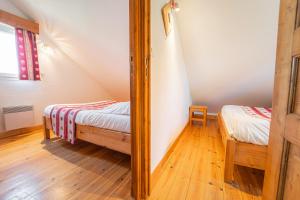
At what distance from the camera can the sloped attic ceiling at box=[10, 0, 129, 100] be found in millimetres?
2074

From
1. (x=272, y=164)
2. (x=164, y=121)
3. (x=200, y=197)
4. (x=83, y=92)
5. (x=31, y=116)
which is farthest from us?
(x=83, y=92)

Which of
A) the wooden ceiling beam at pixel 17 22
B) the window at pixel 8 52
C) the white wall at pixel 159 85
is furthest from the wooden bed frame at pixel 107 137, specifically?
the wooden ceiling beam at pixel 17 22

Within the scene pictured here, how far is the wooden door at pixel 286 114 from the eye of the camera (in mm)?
506

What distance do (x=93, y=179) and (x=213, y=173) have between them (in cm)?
Answer: 130

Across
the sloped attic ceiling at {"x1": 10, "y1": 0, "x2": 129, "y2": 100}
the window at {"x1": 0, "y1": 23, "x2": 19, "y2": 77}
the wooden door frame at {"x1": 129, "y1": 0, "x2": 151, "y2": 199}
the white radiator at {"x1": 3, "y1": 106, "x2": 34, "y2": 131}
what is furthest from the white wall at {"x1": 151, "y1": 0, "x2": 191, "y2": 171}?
the window at {"x1": 0, "y1": 23, "x2": 19, "y2": 77}

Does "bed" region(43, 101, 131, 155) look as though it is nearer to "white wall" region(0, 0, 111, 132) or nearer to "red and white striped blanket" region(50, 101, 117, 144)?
"red and white striped blanket" region(50, 101, 117, 144)

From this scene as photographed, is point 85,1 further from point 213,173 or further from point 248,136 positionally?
point 213,173

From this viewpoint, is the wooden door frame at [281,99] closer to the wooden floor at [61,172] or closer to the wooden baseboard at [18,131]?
the wooden floor at [61,172]

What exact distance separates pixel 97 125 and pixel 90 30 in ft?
5.66

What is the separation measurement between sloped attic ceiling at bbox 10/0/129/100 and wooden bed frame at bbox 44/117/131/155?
4.94 feet

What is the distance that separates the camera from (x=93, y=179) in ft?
4.74

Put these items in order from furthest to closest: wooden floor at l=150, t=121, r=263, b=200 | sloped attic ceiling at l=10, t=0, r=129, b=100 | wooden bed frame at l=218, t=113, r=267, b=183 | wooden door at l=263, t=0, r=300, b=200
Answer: sloped attic ceiling at l=10, t=0, r=129, b=100 → wooden bed frame at l=218, t=113, r=267, b=183 → wooden floor at l=150, t=121, r=263, b=200 → wooden door at l=263, t=0, r=300, b=200

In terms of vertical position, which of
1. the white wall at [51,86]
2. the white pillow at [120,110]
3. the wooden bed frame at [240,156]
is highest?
the white wall at [51,86]

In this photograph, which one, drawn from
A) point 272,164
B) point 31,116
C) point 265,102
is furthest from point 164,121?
point 265,102
